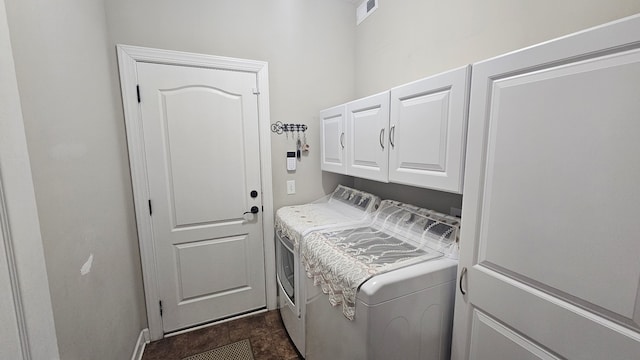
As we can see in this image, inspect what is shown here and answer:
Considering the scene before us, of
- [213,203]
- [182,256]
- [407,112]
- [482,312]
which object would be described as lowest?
[182,256]

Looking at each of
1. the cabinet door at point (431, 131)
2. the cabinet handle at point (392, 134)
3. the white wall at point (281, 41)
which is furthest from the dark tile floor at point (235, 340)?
the cabinet handle at point (392, 134)

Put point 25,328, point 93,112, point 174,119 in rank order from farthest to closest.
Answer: point 174,119
point 93,112
point 25,328

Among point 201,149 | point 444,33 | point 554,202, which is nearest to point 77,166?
point 201,149

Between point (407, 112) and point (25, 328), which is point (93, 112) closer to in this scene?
point (25, 328)

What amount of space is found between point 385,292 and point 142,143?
189 centimetres

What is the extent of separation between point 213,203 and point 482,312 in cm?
189

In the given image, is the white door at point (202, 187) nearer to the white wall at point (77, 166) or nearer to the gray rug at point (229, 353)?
the white wall at point (77, 166)

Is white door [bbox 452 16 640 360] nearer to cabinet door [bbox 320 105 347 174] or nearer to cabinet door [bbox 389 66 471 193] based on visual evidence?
cabinet door [bbox 389 66 471 193]

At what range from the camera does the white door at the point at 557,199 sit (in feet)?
2.15

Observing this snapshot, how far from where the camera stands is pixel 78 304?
3.50 ft

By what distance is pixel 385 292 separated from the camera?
1062 mm

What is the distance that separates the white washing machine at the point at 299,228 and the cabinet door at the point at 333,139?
12.2 inches

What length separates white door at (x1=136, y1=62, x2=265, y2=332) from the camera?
1873 mm

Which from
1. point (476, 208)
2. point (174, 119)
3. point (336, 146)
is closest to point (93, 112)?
point (174, 119)
